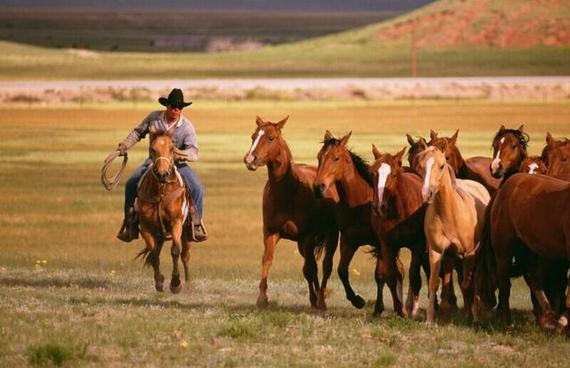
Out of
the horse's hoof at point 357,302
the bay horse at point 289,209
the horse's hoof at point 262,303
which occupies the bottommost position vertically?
the horse's hoof at point 357,302

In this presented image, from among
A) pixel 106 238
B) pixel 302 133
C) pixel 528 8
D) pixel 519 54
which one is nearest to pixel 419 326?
pixel 106 238

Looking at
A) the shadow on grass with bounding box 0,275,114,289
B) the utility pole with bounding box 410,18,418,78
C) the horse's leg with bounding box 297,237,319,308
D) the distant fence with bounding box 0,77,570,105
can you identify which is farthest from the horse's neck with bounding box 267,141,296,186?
the utility pole with bounding box 410,18,418,78

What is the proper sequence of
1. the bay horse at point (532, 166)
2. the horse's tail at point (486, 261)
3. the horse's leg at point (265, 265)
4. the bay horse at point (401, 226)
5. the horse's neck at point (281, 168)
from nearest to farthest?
the horse's tail at point (486, 261) → the bay horse at point (401, 226) → the horse's leg at point (265, 265) → the horse's neck at point (281, 168) → the bay horse at point (532, 166)

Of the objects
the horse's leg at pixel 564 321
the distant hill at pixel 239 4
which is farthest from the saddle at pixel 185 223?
the distant hill at pixel 239 4

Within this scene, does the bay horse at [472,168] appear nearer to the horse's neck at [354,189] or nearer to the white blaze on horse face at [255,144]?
the horse's neck at [354,189]

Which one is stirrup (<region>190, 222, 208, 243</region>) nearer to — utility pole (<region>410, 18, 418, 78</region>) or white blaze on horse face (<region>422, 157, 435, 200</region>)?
white blaze on horse face (<region>422, 157, 435, 200</region>)

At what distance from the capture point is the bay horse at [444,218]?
41.6 feet

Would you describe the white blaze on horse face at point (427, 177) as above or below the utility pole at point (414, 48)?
below

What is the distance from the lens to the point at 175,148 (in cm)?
1552

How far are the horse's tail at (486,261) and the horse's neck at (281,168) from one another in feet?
7.20

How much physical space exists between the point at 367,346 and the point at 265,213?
3.30 meters

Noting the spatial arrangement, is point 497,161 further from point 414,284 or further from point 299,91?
point 299,91

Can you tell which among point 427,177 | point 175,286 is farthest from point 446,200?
point 175,286

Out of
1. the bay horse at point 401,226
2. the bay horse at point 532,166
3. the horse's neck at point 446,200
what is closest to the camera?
the horse's neck at point 446,200
